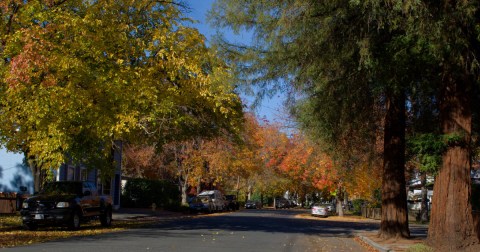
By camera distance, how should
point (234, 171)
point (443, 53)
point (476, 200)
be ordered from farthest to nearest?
1. point (234, 171)
2. point (476, 200)
3. point (443, 53)

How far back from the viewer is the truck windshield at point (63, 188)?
864 inches

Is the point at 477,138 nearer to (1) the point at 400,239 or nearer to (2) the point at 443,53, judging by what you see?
(1) the point at 400,239

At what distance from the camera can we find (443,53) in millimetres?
12586

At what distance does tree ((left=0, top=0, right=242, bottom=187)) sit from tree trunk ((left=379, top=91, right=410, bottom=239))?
5.57 meters

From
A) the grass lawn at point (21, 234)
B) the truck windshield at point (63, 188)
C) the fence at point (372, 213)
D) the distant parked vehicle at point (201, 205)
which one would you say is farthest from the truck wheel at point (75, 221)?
the fence at point (372, 213)

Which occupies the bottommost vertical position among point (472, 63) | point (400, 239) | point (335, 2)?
point (400, 239)

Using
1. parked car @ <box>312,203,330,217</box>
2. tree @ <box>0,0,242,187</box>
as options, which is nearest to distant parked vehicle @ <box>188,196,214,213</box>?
parked car @ <box>312,203,330,217</box>

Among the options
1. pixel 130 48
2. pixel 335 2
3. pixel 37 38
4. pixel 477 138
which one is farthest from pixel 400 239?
pixel 37 38

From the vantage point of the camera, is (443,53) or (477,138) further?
(477,138)

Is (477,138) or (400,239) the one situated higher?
(477,138)

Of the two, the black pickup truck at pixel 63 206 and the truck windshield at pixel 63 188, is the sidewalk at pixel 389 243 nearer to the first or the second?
the black pickup truck at pixel 63 206

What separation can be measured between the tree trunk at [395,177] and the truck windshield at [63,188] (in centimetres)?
1187

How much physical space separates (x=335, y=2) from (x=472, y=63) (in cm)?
345

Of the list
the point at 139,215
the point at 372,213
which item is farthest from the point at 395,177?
the point at 372,213
